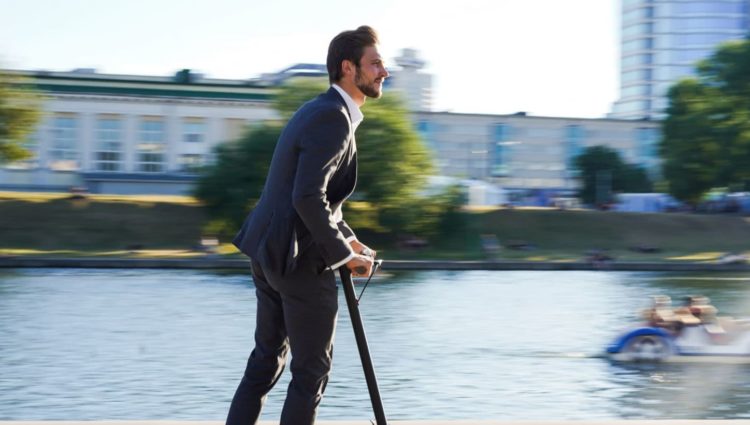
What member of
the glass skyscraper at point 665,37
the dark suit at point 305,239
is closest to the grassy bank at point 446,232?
the dark suit at point 305,239

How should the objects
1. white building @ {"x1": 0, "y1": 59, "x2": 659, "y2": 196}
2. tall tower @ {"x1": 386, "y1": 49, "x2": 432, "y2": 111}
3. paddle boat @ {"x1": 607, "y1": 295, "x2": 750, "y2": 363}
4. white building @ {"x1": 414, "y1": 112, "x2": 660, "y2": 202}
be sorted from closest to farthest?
paddle boat @ {"x1": 607, "y1": 295, "x2": 750, "y2": 363}
white building @ {"x1": 0, "y1": 59, "x2": 659, "y2": 196}
white building @ {"x1": 414, "y1": 112, "x2": 660, "y2": 202}
tall tower @ {"x1": 386, "y1": 49, "x2": 432, "y2": 111}

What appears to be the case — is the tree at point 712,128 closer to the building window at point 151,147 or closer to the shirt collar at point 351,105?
the building window at point 151,147

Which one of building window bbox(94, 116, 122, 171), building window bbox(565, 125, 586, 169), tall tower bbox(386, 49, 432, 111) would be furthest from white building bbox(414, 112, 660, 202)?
tall tower bbox(386, 49, 432, 111)

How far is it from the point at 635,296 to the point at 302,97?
2366cm

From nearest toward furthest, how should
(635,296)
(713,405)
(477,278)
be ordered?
(713,405), (635,296), (477,278)

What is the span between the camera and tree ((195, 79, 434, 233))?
48719 mm

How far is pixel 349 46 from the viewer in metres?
4.28

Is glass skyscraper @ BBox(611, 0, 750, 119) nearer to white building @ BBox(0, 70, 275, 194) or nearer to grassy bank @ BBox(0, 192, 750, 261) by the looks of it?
white building @ BBox(0, 70, 275, 194)

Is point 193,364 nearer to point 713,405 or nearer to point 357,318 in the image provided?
point 713,405

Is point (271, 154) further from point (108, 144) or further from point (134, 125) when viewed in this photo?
point (108, 144)

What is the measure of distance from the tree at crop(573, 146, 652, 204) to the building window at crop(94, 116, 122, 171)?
36077 mm

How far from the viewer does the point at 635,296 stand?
29.5 meters

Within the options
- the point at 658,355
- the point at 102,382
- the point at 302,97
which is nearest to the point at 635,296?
the point at 658,355

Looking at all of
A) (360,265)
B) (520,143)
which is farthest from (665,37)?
(360,265)
